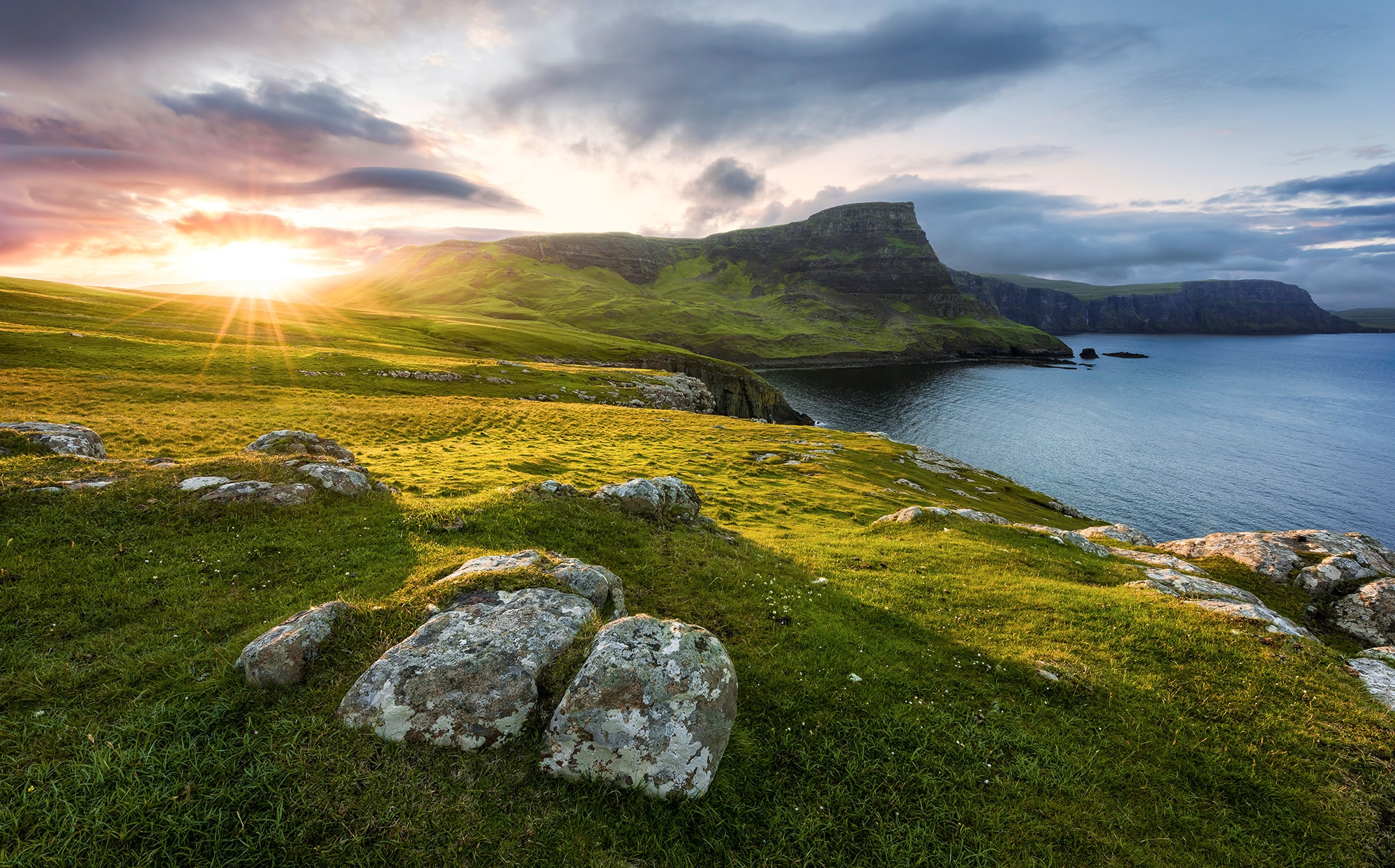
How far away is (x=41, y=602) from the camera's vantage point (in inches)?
418

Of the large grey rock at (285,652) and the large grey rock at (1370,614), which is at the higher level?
the large grey rock at (285,652)

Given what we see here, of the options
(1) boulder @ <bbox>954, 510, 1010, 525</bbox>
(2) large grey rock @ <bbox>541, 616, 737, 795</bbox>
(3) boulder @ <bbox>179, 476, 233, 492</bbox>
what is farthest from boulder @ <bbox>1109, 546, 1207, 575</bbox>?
(3) boulder @ <bbox>179, 476, 233, 492</bbox>

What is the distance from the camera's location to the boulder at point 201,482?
50.6ft

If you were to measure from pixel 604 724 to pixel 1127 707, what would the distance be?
11.8 meters

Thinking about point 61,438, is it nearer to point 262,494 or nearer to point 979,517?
point 262,494

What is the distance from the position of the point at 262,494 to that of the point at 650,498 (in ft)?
41.5

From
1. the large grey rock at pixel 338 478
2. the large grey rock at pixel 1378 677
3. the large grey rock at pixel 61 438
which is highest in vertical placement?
the large grey rock at pixel 61 438

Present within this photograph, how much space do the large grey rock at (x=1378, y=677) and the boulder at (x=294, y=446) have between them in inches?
1353

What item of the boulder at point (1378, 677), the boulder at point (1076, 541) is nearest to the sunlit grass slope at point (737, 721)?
the boulder at point (1378, 677)

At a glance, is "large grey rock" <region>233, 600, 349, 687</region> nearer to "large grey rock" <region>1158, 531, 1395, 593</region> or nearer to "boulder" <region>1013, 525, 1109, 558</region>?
"boulder" <region>1013, 525, 1109, 558</region>

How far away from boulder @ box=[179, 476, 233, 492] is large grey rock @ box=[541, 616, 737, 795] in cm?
1537

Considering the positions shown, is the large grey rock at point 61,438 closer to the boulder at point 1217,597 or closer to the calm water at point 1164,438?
the boulder at point 1217,597

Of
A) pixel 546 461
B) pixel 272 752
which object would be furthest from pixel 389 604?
pixel 546 461

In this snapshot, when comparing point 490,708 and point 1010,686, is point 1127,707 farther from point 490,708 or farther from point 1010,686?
point 490,708
